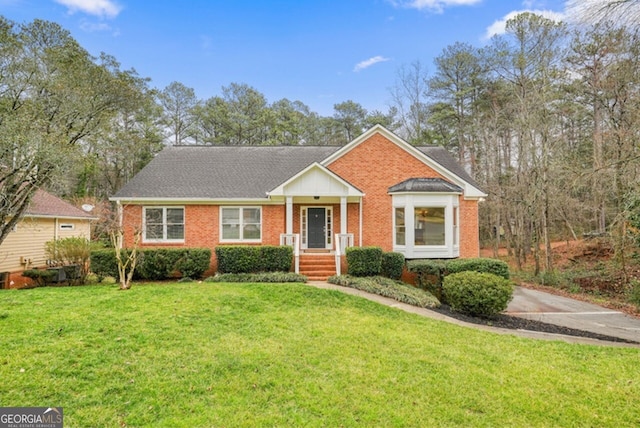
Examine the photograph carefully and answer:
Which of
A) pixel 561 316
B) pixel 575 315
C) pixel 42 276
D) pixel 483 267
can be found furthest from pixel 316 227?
pixel 42 276

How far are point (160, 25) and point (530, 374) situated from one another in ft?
Result: 66.4

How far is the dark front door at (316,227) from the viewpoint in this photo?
1495cm

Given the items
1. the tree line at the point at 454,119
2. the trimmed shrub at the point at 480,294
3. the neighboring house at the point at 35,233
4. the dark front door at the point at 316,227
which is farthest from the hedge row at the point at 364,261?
the neighboring house at the point at 35,233

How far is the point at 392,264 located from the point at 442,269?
1918 millimetres

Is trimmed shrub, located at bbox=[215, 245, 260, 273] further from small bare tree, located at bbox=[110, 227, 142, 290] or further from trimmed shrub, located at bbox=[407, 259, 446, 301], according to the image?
trimmed shrub, located at bbox=[407, 259, 446, 301]

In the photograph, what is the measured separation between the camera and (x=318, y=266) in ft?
43.5

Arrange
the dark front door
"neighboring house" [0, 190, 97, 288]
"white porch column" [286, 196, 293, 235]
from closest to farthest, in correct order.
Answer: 1. "white porch column" [286, 196, 293, 235]
2. "neighboring house" [0, 190, 97, 288]
3. the dark front door

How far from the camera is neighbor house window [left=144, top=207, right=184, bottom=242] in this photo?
14047 millimetres

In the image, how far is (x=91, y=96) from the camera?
1359 centimetres

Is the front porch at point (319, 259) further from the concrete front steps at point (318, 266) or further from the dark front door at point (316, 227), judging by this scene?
the dark front door at point (316, 227)

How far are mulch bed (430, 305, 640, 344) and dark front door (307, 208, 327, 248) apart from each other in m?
6.61

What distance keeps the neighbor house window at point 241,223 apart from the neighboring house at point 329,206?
4 centimetres

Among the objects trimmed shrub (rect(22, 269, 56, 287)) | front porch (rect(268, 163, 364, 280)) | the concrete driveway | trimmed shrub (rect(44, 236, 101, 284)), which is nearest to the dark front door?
front porch (rect(268, 163, 364, 280))

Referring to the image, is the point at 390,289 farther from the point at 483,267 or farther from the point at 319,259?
the point at 319,259
